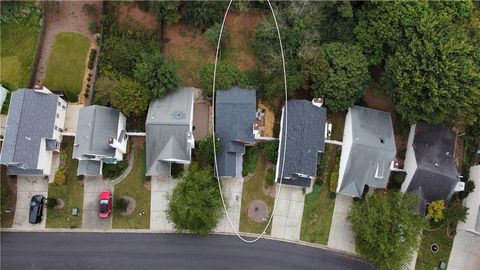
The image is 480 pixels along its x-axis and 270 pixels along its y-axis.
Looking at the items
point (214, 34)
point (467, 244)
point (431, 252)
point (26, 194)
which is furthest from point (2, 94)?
point (467, 244)

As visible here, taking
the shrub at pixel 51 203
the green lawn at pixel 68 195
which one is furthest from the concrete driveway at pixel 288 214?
the shrub at pixel 51 203

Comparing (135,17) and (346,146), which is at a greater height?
(135,17)

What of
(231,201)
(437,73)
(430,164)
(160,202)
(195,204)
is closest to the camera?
(437,73)

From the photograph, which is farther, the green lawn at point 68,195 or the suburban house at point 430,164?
the green lawn at point 68,195

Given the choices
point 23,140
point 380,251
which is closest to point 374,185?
point 380,251

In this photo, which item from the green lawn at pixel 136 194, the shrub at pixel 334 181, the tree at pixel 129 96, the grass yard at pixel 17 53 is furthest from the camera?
the grass yard at pixel 17 53

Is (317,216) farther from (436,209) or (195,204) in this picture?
(195,204)

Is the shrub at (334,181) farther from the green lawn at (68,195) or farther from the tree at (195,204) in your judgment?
the green lawn at (68,195)

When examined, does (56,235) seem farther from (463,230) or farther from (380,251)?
(463,230)
